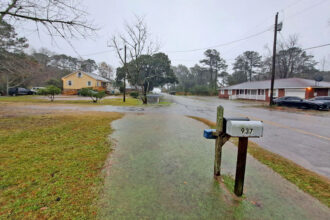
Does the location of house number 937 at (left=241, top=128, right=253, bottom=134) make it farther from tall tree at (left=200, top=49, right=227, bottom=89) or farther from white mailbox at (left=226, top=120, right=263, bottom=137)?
tall tree at (left=200, top=49, right=227, bottom=89)

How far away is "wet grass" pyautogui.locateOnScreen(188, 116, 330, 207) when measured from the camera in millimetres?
2285

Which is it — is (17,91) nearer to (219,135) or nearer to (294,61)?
(219,135)

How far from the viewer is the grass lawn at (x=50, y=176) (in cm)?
181

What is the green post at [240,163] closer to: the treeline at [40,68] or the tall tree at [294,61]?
the treeline at [40,68]

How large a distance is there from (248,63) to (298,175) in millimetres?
55324

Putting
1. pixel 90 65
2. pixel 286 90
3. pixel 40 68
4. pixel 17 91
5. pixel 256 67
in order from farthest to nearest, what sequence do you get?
pixel 90 65
pixel 256 67
pixel 40 68
pixel 17 91
pixel 286 90

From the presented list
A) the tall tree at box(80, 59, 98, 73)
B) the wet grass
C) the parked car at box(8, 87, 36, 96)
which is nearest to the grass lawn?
the wet grass

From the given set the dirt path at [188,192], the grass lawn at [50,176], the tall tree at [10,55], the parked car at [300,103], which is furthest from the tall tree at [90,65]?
the dirt path at [188,192]

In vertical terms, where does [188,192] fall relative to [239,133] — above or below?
below

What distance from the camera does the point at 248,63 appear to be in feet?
162

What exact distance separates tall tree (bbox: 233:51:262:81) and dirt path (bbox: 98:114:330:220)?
54087 mm

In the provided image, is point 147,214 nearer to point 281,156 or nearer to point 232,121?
point 232,121

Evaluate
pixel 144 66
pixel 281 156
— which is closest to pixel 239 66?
pixel 144 66

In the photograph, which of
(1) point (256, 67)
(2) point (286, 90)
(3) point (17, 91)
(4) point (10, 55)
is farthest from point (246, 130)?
(1) point (256, 67)
